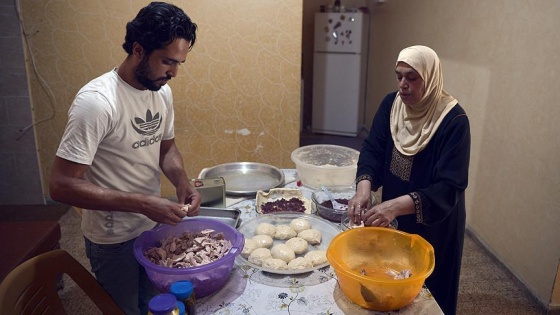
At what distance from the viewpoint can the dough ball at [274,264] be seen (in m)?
1.37

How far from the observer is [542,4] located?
7.90 feet

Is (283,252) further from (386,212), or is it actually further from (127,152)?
(127,152)

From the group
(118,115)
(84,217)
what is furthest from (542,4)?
(84,217)

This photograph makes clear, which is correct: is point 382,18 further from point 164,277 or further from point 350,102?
point 164,277

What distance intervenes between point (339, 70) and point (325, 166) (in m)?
4.12

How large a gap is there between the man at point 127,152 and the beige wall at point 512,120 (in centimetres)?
202

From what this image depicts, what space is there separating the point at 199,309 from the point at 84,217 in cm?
62

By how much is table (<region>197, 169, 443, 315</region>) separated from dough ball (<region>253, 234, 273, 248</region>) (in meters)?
0.16

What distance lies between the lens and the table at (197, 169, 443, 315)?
1191mm

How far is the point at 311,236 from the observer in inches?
61.8

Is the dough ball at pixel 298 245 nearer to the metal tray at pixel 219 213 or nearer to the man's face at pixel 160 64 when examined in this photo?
the metal tray at pixel 219 213

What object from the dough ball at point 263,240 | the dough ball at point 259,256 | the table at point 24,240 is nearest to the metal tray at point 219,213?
the dough ball at point 263,240

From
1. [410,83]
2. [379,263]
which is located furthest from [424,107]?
Result: [379,263]

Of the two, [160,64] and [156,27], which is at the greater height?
[156,27]
